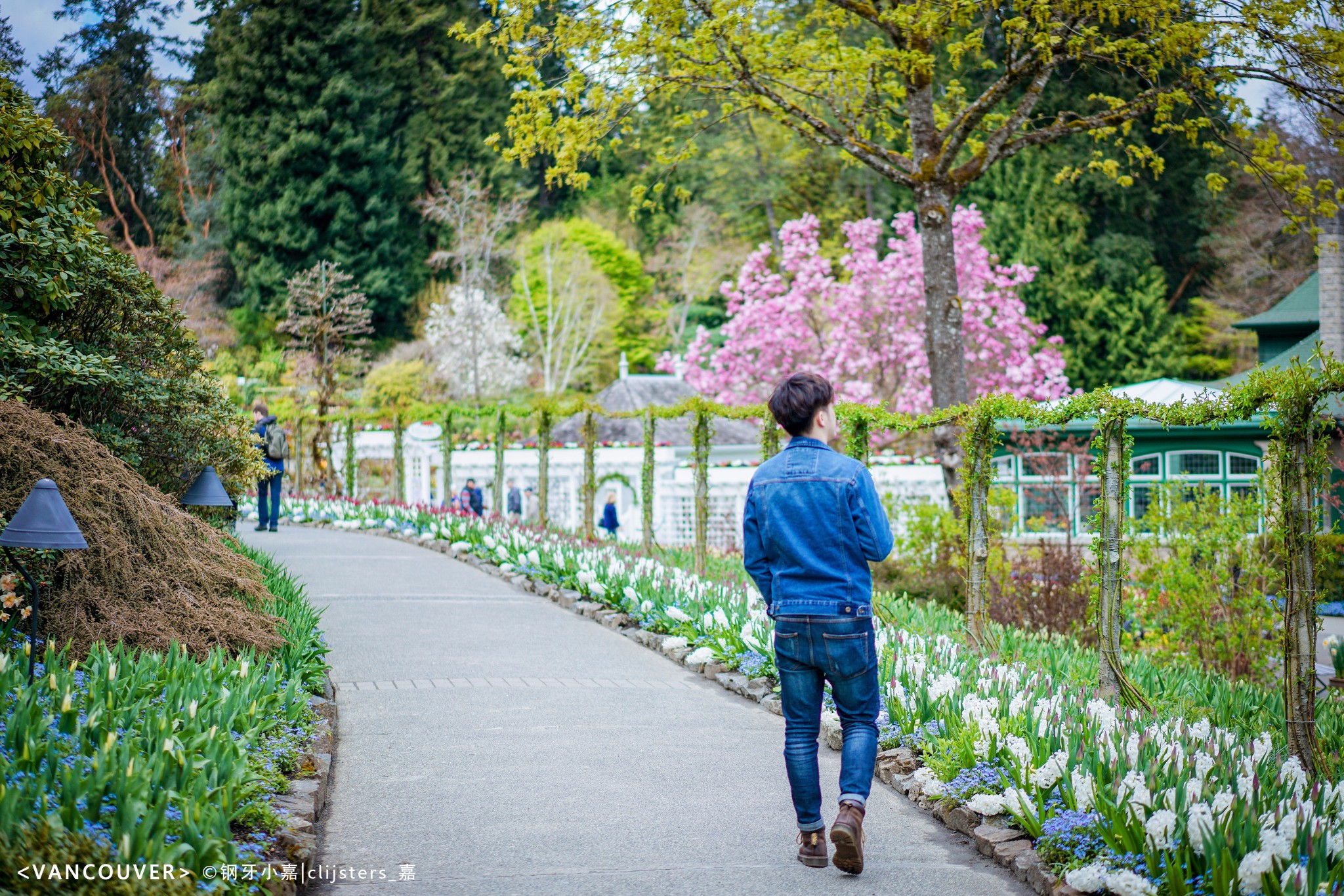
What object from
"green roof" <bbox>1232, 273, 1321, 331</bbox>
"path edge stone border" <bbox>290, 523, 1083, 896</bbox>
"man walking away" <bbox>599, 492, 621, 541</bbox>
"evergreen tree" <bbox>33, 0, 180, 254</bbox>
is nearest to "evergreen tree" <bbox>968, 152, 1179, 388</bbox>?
"green roof" <bbox>1232, 273, 1321, 331</bbox>

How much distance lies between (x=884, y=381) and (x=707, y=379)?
14.0 ft

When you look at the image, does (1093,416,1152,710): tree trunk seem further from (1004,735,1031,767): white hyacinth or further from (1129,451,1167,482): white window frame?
(1129,451,1167,482): white window frame

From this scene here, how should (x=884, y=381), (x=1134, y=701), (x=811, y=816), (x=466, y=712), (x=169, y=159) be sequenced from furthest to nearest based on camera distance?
(x=169, y=159) → (x=884, y=381) → (x=466, y=712) → (x=1134, y=701) → (x=811, y=816)

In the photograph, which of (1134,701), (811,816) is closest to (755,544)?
(811,816)

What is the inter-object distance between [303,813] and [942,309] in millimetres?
9158

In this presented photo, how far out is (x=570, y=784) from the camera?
198 inches

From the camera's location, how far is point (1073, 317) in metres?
32.3

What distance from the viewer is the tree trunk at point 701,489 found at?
454 inches

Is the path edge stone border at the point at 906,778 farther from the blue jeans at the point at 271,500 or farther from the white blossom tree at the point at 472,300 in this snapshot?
the white blossom tree at the point at 472,300

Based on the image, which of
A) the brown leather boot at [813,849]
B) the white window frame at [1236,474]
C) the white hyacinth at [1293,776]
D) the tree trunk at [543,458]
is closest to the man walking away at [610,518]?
the tree trunk at [543,458]

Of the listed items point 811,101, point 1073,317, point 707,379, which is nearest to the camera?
point 811,101

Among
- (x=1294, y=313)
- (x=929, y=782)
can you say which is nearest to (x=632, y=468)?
(x=1294, y=313)

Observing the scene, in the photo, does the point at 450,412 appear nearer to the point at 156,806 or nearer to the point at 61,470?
the point at 61,470

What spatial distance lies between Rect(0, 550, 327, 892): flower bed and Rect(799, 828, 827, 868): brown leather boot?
1.85 m
